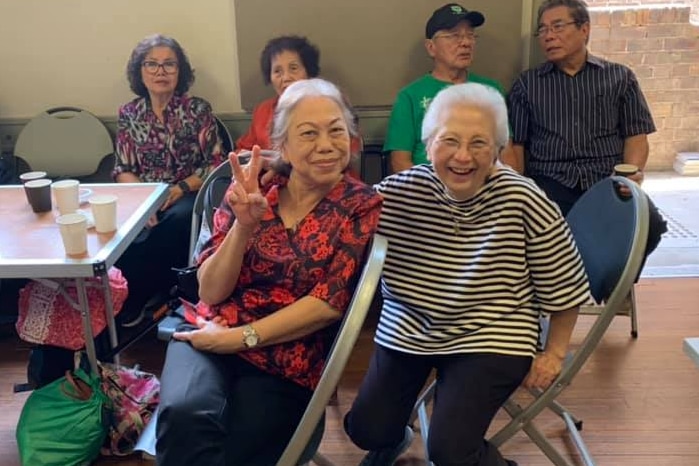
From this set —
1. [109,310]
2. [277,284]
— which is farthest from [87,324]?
[277,284]

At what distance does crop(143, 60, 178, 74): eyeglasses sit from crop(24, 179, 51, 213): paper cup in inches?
34.2

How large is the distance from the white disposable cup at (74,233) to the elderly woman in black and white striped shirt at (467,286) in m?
0.81

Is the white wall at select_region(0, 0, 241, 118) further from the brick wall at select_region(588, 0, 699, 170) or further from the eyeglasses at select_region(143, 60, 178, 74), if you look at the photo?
the brick wall at select_region(588, 0, 699, 170)

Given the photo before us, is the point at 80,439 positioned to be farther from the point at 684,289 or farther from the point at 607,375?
the point at 684,289

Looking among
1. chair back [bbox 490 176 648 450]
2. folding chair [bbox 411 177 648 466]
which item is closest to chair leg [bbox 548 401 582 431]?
folding chair [bbox 411 177 648 466]

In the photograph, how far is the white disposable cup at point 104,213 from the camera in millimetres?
2018

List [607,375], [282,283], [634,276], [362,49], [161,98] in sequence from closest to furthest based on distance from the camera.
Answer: [634,276]
[282,283]
[607,375]
[161,98]
[362,49]

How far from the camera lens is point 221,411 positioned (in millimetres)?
1542

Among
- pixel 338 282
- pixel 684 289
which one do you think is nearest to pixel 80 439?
pixel 338 282

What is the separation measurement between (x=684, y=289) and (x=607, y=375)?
92cm

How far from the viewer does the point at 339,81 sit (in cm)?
325

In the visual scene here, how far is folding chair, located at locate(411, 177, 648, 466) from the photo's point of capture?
158 centimetres

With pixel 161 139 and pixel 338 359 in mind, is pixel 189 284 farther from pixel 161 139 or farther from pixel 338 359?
pixel 161 139

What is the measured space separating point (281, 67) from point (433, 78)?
63 cm
